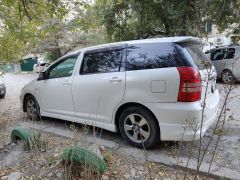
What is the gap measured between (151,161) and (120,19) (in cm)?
1074

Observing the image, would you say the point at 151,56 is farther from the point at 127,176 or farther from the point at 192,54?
the point at 127,176

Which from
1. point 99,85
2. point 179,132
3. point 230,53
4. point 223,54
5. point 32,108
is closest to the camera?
point 179,132

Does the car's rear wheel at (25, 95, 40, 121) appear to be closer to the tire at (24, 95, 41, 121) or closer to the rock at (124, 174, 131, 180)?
the tire at (24, 95, 41, 121)

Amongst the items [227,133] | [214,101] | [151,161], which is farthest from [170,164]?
[227,133]

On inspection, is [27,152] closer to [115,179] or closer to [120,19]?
[115,179]

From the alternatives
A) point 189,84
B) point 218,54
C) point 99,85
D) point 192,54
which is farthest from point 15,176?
point 218,54

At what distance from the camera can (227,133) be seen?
4.69m

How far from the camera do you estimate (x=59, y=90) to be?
16.7 ft

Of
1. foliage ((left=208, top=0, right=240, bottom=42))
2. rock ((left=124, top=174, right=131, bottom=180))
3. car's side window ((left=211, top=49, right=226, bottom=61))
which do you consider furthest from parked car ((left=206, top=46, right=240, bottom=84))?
rock ((left=124, top=174, right=131, bottom=180))

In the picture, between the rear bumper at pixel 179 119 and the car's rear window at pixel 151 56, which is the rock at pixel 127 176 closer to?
the rear bumper at pixel 179 119

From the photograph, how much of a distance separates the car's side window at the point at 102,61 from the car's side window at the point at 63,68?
0.33 meters

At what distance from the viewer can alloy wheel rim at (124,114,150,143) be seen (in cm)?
396

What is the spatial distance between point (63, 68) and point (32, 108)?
1.52 m

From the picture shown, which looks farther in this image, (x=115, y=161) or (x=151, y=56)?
(x=151, y=56)
